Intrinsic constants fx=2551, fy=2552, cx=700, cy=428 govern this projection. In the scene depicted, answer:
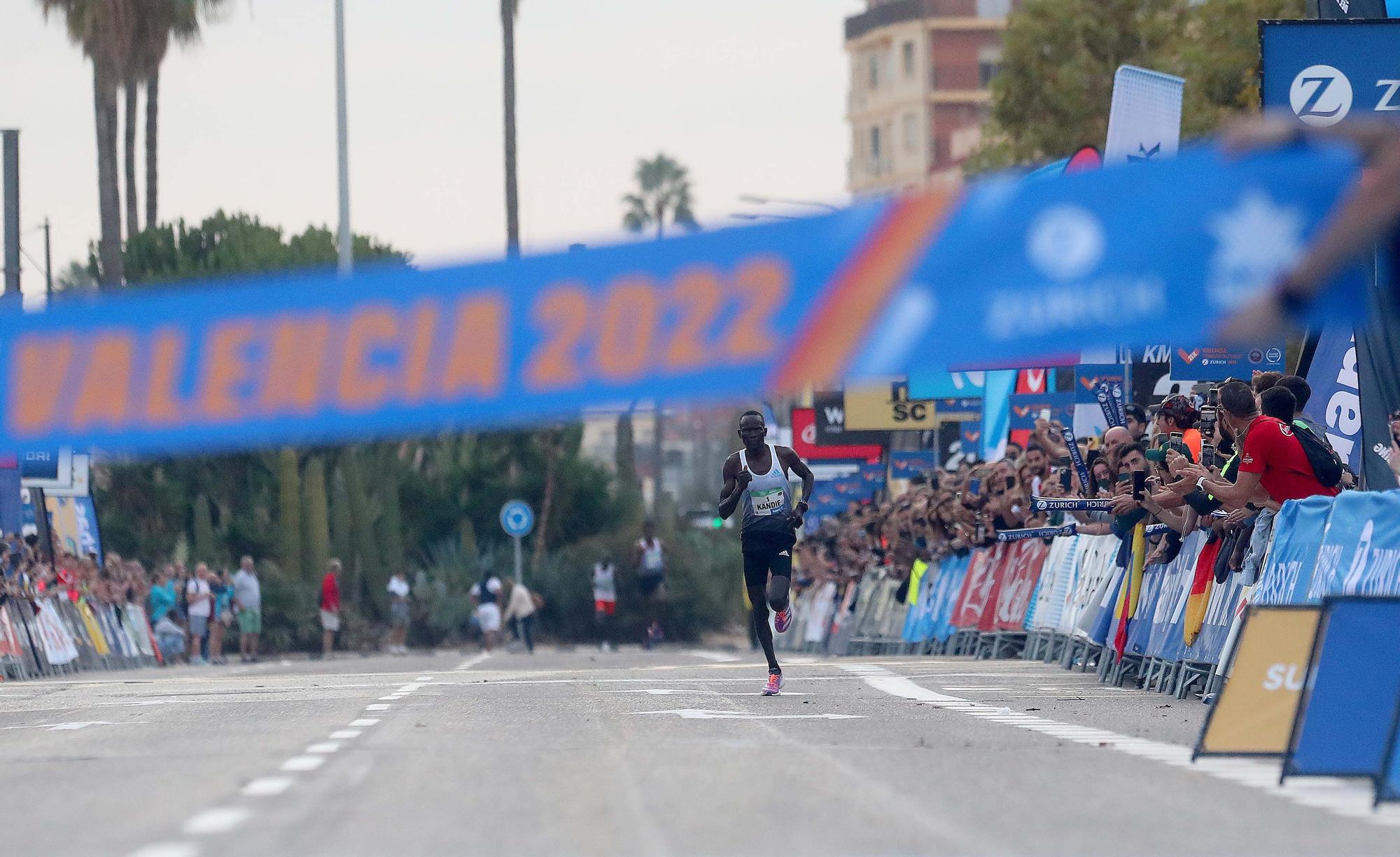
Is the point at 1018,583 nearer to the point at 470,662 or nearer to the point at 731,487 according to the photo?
the point at 731,487

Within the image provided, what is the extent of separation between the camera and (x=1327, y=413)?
20.9m

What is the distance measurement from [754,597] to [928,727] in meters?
4.72

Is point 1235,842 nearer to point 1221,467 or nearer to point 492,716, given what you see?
point 492,716

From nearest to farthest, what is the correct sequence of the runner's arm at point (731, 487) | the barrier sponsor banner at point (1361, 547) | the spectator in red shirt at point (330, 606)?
the barrier sponsor banner at point (1361, 547) → the runner's arm at point (731, 487) → the spectator in red shirt at point (330, 606)

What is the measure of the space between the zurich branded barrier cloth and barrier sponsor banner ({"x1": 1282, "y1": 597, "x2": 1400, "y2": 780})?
1243mm

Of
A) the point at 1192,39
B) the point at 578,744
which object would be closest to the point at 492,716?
the point at 578,744

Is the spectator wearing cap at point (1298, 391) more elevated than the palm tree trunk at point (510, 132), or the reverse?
the palm tree trunk at point (510, 132)

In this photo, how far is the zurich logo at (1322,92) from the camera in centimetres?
2023

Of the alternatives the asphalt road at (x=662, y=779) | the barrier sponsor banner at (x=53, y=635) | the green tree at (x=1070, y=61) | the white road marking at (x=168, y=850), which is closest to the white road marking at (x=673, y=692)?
the asphalt road at (x=662, y=779)

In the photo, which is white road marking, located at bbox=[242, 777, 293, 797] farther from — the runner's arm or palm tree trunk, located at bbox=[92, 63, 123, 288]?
palm tree trunk, located at bbox=[92, 63, 123, 288]

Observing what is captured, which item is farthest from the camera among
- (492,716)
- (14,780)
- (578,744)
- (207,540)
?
(207,540)

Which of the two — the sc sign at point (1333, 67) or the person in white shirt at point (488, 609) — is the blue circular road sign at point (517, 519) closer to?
the person in white shirt at point (488, 609)

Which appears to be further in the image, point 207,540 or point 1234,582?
point 207,540

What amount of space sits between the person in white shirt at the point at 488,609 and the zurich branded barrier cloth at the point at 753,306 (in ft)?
122
